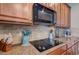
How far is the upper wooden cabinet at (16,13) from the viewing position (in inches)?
55.5

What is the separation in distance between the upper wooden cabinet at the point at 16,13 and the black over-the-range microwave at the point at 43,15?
0.06 metres

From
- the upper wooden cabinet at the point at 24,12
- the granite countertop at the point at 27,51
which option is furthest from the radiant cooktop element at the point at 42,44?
the upper wooden cabinet at the point at 24,12

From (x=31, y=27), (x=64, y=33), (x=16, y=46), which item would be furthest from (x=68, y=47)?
(x=16, y=46)

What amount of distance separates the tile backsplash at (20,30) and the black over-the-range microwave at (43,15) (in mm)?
81

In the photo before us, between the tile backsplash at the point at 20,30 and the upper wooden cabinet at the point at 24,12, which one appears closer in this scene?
the upper wooden cabinet at the point at 24,12

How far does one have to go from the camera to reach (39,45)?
174cm

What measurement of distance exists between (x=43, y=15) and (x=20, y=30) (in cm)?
34

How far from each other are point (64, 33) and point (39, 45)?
1.19ft

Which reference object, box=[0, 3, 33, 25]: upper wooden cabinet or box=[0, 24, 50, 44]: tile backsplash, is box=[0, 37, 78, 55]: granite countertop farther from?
box=[0, 3, 33, 25]: upper wooden cabinet

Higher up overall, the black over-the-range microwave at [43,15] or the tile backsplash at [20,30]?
the black over-the-range microwave at [43,15]

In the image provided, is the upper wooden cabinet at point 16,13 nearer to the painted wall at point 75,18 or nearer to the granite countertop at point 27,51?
the granite countertop at point 27,51

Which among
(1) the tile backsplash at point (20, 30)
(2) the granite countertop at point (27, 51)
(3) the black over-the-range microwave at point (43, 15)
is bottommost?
(2) the granite countertop at point (27, 51)

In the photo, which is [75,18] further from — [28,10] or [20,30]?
[20,30]

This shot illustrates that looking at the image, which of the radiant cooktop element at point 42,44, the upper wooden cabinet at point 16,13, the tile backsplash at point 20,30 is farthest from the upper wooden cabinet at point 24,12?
the radiant cooktop element at point 42,44
